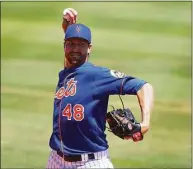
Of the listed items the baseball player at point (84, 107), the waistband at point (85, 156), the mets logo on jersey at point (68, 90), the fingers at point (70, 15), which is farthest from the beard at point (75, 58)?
the fingers at point (70, 15)

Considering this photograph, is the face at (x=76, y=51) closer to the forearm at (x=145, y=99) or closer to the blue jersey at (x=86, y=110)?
the blue jersey at (x=86, y=110)

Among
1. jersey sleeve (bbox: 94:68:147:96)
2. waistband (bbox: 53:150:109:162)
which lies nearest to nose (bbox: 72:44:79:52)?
jersey sleeve (bbox: 94:68:147:96)

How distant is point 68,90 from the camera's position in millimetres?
5844

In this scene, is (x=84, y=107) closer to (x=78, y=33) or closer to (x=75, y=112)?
(x=75, y=112)

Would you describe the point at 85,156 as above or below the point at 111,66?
below

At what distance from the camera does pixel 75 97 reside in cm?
577

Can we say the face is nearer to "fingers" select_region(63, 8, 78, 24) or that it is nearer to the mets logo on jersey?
the mets logo on jersey

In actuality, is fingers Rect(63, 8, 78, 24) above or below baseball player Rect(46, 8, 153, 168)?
above

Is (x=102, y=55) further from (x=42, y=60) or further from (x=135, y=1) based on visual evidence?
(x=135, y=1)

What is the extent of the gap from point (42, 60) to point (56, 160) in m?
8.77

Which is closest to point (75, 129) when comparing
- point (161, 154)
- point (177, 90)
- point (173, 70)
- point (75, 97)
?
point (75, 97)

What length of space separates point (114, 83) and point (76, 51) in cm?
49

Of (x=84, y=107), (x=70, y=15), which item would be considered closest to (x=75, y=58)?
(x=84, y=107)

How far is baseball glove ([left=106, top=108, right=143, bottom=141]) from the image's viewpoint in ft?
18.1
